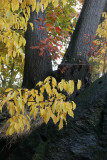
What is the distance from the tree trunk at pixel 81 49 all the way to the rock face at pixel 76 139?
57.3 inches

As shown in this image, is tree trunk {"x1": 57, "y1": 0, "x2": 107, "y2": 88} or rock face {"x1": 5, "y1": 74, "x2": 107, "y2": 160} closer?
rock face {"x1": 5, "y1": 74, "x2": 107, "y2": 160}

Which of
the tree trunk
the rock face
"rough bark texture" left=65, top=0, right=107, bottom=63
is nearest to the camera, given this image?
the rock face

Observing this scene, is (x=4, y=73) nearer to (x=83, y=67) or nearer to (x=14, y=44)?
(x=83, y=67)

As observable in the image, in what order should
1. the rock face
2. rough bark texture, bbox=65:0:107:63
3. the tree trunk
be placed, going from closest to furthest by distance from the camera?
1. the rock face
2. the tree trunk
3. rough bark texture, bbox=65:0:107:63

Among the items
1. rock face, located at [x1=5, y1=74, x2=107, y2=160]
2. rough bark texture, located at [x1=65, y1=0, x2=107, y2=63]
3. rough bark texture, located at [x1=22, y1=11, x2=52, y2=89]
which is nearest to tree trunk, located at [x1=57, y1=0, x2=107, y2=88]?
rough bark texture, located at [x1=65, y1=0, x2=107, y2=63]

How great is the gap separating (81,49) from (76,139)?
2491 mm

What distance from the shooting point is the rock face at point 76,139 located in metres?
2.03

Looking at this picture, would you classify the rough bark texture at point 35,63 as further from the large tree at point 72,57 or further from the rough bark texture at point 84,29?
the rough bark texture at point 84,29

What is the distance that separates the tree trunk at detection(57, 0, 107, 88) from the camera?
Result: 12.6 ft

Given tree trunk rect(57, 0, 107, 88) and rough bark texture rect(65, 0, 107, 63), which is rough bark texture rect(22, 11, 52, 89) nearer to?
tree trunk rect(57, 0, 107, 88)

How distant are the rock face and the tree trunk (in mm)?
1454

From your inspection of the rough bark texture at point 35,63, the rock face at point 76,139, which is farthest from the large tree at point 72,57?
the rock face at point 76,139

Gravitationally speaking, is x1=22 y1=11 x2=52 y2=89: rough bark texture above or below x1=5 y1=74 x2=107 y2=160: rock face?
above

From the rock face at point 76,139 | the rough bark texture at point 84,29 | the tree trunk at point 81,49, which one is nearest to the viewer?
the rock face at point 76,139
